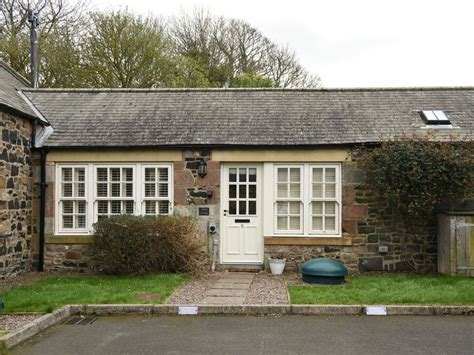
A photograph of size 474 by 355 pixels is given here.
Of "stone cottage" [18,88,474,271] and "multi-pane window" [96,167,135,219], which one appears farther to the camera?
"multi-pane window" [96,167,135,219]

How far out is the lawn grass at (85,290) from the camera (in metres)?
8.13

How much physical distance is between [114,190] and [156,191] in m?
1.00

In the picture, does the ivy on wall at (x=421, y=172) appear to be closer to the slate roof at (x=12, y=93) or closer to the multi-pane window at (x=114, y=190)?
the multi-pane window at (x=114, y=190)

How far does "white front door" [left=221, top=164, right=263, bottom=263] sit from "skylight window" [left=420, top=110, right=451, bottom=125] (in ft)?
13.7

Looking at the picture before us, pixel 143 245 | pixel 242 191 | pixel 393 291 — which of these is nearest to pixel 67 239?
pixel 143 245

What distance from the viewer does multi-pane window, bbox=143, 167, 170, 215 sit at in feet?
38.5

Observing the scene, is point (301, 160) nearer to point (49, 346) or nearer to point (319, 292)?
point (319, 292)

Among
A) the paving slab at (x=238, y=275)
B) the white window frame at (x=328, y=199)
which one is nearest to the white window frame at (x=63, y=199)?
the paving slab at (x=238, y=275)

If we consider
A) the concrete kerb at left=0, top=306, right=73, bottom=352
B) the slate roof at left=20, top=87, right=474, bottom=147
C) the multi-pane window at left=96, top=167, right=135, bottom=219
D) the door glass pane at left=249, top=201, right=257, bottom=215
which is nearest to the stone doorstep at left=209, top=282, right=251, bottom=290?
the door glass pane at left=249, top=201, right=257, bottom=215

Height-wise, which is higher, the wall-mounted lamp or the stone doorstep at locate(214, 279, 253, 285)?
the wall-mounted lamp

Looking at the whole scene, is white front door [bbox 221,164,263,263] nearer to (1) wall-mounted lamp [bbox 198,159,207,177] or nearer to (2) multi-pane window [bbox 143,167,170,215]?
(1) wall-mounted lamp [bbox 198,159,207,177]

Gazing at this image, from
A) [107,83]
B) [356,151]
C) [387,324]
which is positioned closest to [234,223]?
[356,151]

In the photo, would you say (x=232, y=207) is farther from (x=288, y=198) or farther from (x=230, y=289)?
(x=230, y=289)

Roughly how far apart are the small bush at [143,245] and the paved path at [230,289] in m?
0.83
